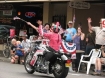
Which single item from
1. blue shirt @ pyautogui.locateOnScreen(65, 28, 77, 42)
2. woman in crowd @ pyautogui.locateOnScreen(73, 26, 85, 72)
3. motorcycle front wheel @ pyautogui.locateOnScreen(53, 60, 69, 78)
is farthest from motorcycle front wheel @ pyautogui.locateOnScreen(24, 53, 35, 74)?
blue shirt @ pyautogui.locateOnScreen(65, 28, 77, 42)

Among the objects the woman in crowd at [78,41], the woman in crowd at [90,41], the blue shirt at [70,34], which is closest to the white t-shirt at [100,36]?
the woman in crowd at [90,41]

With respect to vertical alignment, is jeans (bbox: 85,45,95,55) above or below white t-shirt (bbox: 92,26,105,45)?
below

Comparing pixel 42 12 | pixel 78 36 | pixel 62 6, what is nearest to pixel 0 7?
pixel 42 12

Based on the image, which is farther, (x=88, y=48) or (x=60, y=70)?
(x=88, y=48)

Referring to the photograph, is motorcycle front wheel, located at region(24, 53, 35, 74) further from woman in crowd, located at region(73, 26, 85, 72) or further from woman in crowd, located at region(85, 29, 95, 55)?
woman in crowd, located at region(85, 29, 95, 55)

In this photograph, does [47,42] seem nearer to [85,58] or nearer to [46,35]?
[46,35]

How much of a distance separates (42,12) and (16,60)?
6.13 metres

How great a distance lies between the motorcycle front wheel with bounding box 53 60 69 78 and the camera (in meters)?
10.9

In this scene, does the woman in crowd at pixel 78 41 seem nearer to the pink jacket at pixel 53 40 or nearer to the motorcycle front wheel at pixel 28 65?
the motorcycle front wheel at pixel 28 65

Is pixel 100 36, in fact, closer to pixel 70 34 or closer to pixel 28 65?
pixel 70 34

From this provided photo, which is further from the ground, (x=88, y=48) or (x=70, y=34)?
(x=70, y=34)

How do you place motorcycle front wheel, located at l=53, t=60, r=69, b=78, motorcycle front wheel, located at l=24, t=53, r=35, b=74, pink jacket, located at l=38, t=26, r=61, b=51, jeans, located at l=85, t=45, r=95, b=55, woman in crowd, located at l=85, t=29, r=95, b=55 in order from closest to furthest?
motorcycle front wheel, located at l=53, t=60, r=69, b=78, pink jacket, located at l=38, t=26, r=61, b=51, motorcycle front wheel, located at l=24, t=53, r=35, b=74, woman in crowd, located at l=85, t=29, r=95, b=55, jeans, located at l=85, t=45, r=95, b=55

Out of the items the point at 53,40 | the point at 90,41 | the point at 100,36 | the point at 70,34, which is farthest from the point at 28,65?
the point at 90,41

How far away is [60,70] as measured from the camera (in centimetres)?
1097
